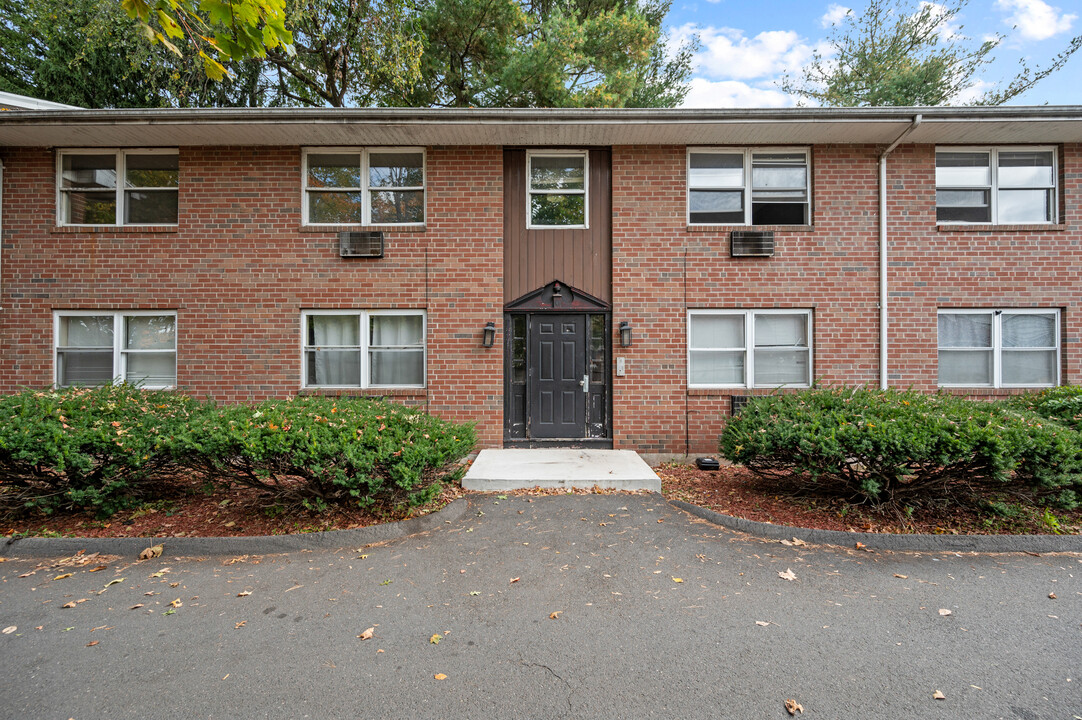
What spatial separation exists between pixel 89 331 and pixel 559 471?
8096mm

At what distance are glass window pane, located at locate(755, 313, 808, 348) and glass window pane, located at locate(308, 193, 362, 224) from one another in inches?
273

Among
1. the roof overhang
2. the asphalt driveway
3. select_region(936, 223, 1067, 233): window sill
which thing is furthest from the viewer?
select_region(936, 223, 1067, 233): window sill

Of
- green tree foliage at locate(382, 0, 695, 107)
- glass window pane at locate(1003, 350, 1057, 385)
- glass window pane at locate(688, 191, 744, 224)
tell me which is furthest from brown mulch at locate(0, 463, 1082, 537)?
green tree foliage at locate(382, 0, 695, 107)

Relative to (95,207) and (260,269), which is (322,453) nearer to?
(260,269)

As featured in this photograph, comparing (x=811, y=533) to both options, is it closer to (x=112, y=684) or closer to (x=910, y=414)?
(x=910, y=414)

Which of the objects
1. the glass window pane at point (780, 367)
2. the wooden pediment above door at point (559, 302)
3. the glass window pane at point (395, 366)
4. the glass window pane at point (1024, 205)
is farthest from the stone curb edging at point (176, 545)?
the glass window pane at point (1024, 205)

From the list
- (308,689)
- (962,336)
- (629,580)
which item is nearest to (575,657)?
(629,580)

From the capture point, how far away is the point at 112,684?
2555 millimetres

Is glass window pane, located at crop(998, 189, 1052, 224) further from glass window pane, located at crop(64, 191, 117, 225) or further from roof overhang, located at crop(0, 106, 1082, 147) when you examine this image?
glass window pane, located at crop(64, 191, 117, 225)

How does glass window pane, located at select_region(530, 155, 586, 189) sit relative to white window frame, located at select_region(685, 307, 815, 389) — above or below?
above

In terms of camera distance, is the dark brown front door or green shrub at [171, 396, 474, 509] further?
the dark brown front door

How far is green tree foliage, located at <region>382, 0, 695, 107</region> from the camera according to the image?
1187 centimetres

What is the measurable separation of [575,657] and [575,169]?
7221 mm

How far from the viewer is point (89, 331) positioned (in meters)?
7.99
